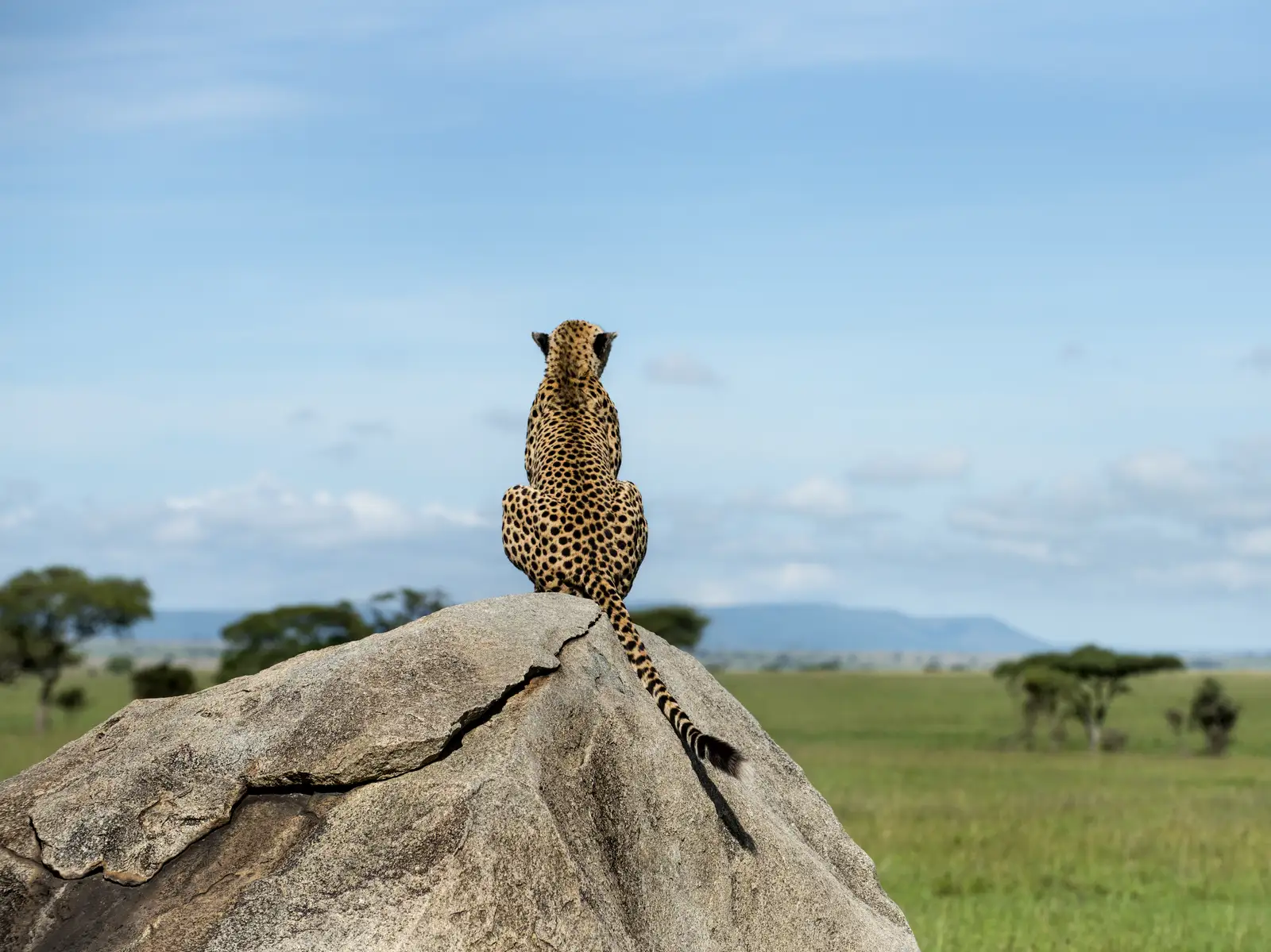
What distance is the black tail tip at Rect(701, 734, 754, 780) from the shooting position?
256 inches

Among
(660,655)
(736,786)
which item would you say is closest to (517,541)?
(660,655)

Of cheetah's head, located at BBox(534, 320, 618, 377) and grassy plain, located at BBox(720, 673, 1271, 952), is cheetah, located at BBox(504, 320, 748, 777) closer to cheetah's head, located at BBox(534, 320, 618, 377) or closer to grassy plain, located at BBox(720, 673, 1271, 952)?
cheetah's head, located at BBox(534, 320, 618, 377)

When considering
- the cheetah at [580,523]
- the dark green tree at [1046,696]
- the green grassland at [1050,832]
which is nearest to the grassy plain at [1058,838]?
the green grassland at [1050,832]

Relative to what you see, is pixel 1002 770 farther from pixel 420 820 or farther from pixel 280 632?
pixel 420 820

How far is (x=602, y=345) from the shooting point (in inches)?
365

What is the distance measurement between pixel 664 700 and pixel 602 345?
286 cm

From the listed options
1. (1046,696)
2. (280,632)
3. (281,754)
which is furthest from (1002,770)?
(281,754)

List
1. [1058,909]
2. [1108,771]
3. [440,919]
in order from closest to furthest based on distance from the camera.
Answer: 1. [440,919]
2. [1058,909]
3. [1108,771]

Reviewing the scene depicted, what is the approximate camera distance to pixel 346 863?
228 inches

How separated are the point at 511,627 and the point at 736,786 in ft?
4.78

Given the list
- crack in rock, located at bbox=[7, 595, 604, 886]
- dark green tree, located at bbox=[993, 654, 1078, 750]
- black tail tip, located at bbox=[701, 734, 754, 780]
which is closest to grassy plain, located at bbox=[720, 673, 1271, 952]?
dark green tree, located at bbox=[993, 654, 1078, 750]

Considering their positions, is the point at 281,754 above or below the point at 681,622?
below

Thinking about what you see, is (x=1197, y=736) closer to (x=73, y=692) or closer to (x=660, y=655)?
(x=73, y=692)

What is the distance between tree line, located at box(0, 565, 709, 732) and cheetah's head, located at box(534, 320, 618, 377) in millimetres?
40545
